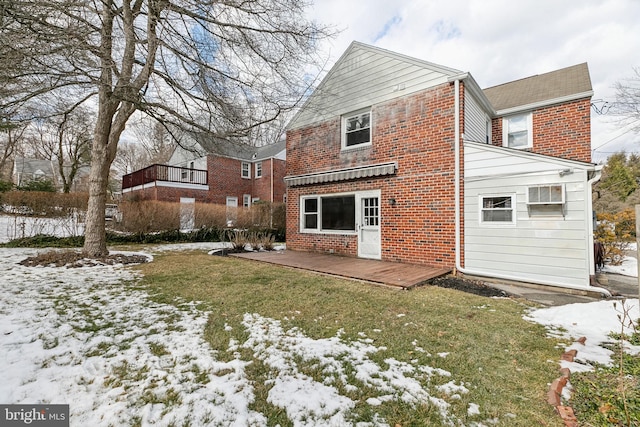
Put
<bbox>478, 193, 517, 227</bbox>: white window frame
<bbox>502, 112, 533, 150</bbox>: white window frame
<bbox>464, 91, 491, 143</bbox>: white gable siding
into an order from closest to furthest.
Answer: <bbox>478, 193, 517, 227</bbox>: white window frame
<bbox>464, 91, 491, 143</bbox>: white gable siding
<bbox>502, 112, 533, 150</bbox>: white window frame

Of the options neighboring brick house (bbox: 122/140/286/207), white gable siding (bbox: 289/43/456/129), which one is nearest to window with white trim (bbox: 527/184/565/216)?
white gable siding (bbox: 289/43/456/129)

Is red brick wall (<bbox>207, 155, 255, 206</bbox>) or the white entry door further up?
red brick wall (<bbox>207, 155, 255, 206</bbox>)

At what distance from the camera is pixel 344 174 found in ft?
29.9

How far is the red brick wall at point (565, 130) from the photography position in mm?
8180

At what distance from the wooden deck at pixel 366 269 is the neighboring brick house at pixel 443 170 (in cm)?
50

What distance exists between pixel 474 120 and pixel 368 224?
438cm

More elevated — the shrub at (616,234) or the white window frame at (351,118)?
the white window frame at (351,118)

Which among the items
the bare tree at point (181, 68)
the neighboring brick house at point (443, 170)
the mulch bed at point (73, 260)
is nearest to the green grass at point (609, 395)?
the neighboring brick house at point (443, 170)

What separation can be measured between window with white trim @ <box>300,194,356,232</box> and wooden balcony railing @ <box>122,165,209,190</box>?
12.8 metres

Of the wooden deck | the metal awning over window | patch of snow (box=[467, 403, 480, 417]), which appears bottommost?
patch of snow (box=[467, 403, 480, 417])

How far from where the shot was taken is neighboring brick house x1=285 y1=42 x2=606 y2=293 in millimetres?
5945

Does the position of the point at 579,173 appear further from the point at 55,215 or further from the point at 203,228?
the point at 55,215

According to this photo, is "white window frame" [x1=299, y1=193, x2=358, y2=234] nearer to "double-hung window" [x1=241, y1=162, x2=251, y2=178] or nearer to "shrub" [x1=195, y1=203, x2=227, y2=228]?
"shrub" [x1=195, y1=203, x2=227, y2=228]

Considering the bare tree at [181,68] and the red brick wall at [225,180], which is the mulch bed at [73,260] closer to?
the bare tree at [181,68]
